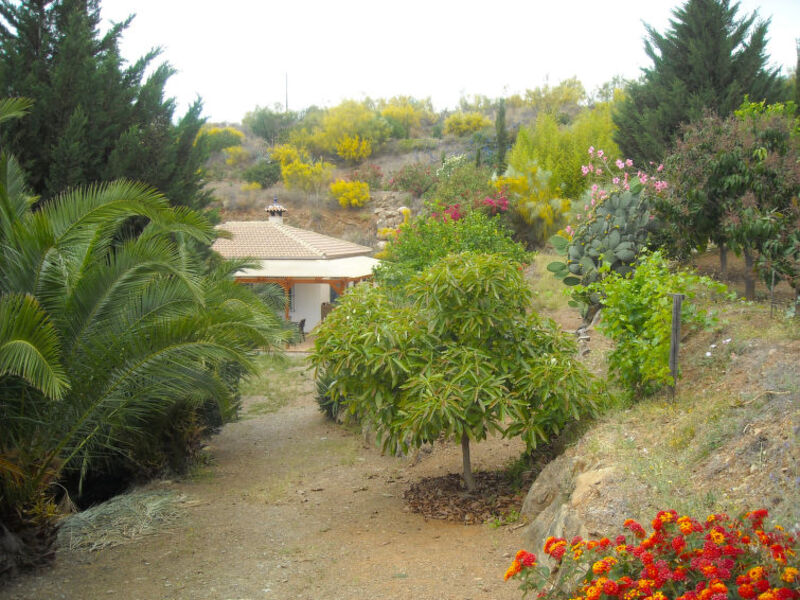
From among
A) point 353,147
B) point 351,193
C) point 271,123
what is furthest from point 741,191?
point 271,123

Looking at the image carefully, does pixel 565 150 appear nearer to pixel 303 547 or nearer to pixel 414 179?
pixel 414 179

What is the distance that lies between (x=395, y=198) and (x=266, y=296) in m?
26.2

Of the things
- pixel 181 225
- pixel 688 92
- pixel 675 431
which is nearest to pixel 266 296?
pixel 181 225

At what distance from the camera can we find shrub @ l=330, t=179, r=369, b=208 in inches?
1522

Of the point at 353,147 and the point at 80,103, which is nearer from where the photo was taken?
the point at 80,103

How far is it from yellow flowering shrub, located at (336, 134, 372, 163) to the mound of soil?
126ft

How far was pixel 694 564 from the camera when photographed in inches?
111

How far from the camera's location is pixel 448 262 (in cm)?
657

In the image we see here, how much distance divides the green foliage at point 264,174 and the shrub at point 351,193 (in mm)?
4941

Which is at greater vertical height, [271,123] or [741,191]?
[271,123]

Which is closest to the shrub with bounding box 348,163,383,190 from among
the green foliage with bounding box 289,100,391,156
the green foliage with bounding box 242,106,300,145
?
the green foliage with bounding box 289,100,391,156

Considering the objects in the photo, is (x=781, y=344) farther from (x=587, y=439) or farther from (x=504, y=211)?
(x=504, y=211)

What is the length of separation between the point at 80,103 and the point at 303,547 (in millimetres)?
7464

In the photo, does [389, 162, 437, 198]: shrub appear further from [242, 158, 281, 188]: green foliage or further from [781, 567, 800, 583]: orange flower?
[781, 567, 800, 583]: orange flower
